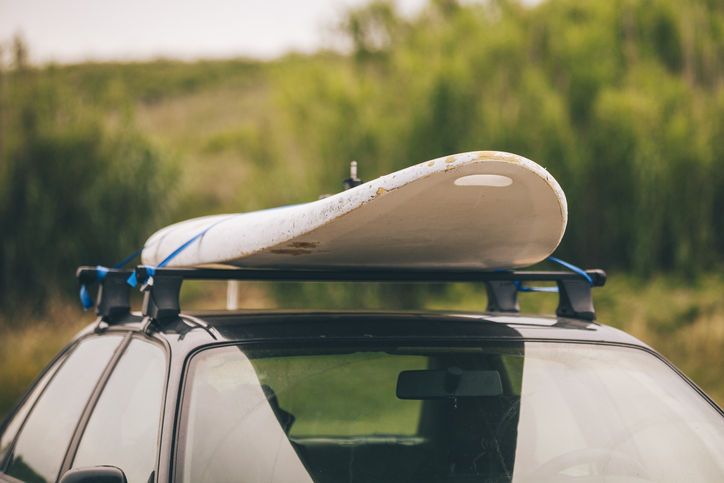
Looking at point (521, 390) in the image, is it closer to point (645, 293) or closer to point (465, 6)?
point (645, 293)

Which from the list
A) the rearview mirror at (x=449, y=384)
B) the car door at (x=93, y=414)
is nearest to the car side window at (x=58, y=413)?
the car door at (x=93, y=414)

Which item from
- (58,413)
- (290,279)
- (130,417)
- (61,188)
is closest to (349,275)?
(290,279)

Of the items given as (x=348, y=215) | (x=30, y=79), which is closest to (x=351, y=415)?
(x=348, y=215)

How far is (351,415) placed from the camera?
6.95ft

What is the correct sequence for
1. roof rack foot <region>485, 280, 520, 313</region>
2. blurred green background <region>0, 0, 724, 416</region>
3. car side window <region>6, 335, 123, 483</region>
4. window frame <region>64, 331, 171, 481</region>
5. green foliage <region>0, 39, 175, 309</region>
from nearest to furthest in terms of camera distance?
window frame <region>64, 331, 171, 481</region> < car side window <region>6, 335, 123, 483</region> < roof rack foot <region>485, 280, 520, 313</region> < blurred green background <region>0, 0, 724, 416</region> < green foliage <region>0, 39, 175, 309</region>

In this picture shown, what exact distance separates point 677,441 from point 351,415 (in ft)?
3.02

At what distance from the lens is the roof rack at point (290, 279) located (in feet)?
6.01

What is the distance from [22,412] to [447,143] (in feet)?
25.1

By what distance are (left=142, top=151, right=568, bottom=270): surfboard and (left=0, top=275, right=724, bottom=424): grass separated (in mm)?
4726

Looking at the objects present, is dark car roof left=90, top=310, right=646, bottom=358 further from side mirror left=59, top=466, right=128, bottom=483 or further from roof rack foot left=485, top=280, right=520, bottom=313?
roof rack foot left=485, top=280, right=520, bottom=313

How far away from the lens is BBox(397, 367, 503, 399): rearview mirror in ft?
5.94

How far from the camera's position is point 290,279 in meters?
1.96

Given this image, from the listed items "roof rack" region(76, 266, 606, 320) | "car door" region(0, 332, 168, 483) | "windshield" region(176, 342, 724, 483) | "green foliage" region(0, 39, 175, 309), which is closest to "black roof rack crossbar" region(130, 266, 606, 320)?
"roof rack" region(76, 266, 606, 320)

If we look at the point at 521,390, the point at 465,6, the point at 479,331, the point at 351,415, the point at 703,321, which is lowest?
the point at 703,321
